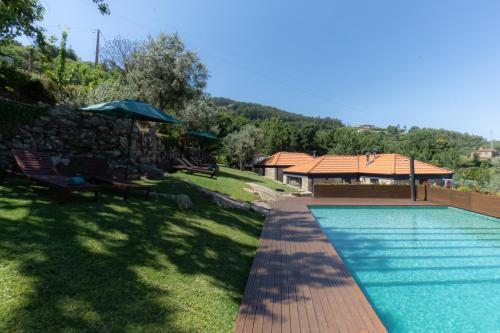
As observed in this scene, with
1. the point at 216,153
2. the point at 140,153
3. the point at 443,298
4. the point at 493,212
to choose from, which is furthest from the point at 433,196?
the point at 216,153

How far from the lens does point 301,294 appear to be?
4676 mm

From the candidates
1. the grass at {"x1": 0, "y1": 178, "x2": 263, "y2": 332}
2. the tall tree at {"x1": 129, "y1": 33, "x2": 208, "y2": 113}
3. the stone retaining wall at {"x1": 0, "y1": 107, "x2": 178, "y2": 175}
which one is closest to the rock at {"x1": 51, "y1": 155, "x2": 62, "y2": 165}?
the stone retaining wall at {"x1": 0, "y1": 107, "x2": 178, "y2": 175}

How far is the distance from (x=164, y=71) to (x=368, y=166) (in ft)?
82.9

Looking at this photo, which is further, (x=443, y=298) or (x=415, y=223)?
(x=415, y=223)

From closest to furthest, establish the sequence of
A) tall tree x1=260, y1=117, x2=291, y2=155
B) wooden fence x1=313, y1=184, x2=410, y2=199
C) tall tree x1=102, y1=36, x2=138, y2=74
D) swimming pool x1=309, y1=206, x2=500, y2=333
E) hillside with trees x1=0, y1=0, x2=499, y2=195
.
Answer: swimming pool x1=309, y1=206, x2=500, y2=333 < hillside with trees x1=0, y1=0, x2=499, y2=195 < wooden fence x1=313, y1=184, x2=410, y2=199 < tall tree x1=102, y1=36, x2=138, y2=74 < tall tree x1=260, y1=117, x2=291, y2=155

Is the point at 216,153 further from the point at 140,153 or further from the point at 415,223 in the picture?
the point at 415,223

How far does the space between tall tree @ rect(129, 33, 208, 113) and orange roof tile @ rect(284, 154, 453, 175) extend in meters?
16.4

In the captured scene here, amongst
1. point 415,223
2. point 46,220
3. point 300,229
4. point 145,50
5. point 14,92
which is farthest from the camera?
point 145,50

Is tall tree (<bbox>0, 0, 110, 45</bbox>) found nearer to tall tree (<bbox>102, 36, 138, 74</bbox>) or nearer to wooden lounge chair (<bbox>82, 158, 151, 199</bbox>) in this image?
wooden lounge chair (<bbox>82, 158, 151, 199</bbox>)

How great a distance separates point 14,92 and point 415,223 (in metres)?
18.2

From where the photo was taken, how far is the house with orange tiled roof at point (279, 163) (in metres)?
38.0

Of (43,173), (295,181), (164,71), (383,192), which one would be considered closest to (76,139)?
(43,173)

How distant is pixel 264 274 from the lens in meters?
5.43

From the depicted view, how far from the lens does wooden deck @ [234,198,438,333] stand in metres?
3.79
